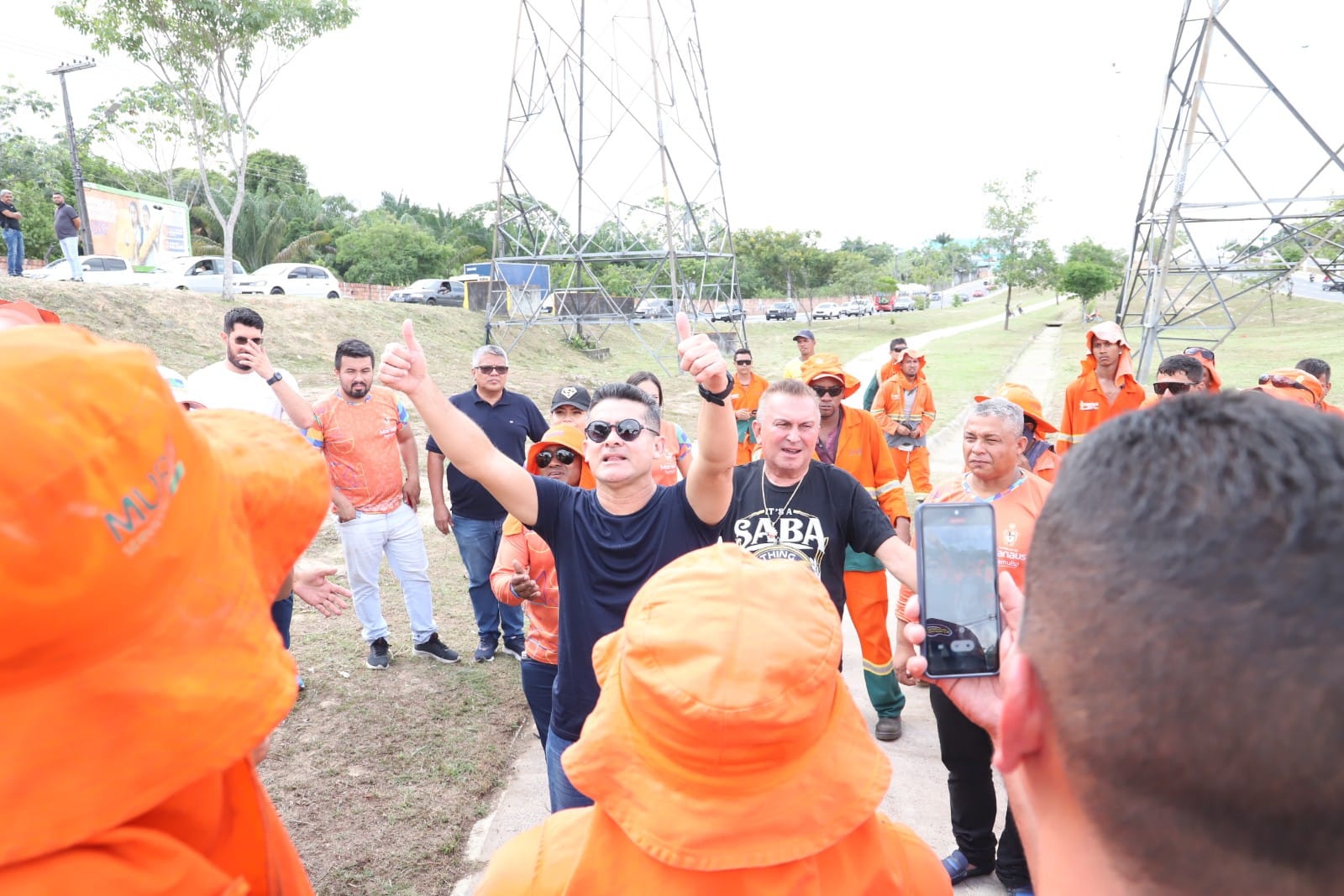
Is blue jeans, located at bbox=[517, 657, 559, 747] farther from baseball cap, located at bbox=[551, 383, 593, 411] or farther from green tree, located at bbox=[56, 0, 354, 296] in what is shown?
green tree, located at bbox=[56, 0, 354, 296]

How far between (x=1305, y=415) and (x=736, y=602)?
2.49ft

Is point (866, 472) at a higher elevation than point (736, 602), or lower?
lower

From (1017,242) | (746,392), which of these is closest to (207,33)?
(746,392)

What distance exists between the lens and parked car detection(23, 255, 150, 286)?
2030 cm

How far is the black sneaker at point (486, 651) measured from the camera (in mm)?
5449

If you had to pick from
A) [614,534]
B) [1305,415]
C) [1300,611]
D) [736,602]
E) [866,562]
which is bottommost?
[866,562]

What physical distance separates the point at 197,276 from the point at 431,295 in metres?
8.13

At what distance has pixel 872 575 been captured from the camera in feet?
14.4

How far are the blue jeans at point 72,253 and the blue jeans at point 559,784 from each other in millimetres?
17901

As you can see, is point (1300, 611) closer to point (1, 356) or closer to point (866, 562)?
point (1, 356)

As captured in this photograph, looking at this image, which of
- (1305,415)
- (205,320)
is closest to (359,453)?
(1305,415)

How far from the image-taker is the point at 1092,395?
6090mm

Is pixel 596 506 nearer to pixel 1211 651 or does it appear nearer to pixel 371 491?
pixel 1211 651

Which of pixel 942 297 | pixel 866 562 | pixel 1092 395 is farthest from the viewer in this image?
pixel 942 297
